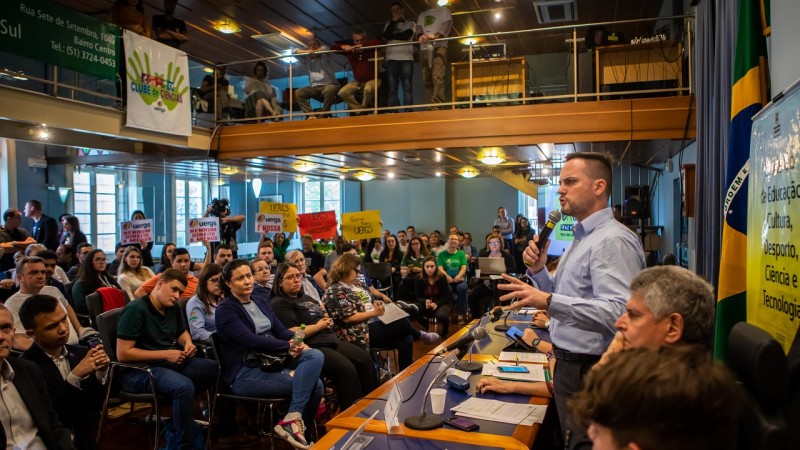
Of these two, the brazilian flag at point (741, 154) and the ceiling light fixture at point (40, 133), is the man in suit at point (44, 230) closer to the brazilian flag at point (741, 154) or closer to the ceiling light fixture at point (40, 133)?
the ceiling light fixture at point (40, 133)

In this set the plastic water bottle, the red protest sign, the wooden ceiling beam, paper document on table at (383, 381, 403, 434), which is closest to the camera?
paper document on table at (383, 381, 403, 434)

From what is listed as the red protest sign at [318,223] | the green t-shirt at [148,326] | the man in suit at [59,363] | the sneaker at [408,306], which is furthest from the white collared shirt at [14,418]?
the red protest sign at [318,223]

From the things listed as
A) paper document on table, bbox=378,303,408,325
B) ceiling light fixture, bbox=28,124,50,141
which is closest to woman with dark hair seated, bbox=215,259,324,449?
paper document on table, bbox=378,303,408,325

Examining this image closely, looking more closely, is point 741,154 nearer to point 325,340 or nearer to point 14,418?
point 325,340

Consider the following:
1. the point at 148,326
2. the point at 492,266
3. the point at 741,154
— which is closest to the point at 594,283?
the point at 741,154

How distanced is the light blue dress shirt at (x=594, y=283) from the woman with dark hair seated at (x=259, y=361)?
6.44 feet

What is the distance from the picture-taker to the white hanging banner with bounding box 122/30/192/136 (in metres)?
6.82

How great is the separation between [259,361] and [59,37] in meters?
4.50

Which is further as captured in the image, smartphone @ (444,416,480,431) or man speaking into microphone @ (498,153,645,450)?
smartphone @ (444,416,480,431)

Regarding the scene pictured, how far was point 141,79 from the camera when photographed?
6926 mm

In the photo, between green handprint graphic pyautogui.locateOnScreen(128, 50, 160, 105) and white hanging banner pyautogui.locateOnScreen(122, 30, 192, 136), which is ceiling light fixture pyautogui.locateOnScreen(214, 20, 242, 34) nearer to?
white hanging banner pyautogui.locateOnScreen(122, 30, 192, 136)

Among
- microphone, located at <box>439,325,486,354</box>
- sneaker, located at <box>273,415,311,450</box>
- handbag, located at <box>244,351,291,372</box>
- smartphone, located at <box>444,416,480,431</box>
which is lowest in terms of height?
sneaker, located at <box>273,415,311,450</box>

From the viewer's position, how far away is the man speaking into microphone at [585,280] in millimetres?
1902

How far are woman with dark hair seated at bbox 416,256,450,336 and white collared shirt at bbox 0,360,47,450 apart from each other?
17.0 ft
